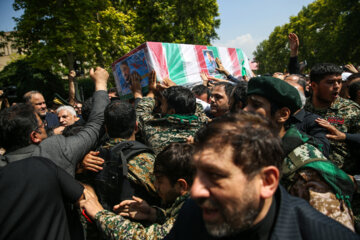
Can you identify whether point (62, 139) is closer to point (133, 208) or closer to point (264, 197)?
point (133, 208)

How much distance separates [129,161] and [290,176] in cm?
126

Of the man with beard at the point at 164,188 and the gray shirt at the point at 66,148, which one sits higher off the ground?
the gray shirt at the point at 66,148

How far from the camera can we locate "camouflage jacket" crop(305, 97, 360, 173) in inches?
97.0

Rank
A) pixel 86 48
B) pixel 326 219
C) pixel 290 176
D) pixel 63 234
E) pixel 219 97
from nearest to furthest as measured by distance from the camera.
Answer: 1. pixel 326 219
2. pixel 290 176
3. pixel 63 234
4. pixel 219 97
5. pixel 86 48

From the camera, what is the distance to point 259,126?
1.15 meters

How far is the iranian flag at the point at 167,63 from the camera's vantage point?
14.9 ft

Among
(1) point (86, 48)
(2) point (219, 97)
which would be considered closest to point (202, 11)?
(1) point (86, 48)

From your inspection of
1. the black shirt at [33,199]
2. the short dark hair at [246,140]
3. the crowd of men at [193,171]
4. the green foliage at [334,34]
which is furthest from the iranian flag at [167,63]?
the green foliage at [334,34]

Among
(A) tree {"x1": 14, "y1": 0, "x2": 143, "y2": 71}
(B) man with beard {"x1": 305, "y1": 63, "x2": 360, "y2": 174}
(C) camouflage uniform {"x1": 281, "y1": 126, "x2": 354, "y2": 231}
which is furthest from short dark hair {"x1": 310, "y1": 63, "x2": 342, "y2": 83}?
(A) tree {"x1": 14, "y1": 0, "x2": 143, "y2": 71}

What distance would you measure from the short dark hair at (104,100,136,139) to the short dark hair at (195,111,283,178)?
121 centimetres

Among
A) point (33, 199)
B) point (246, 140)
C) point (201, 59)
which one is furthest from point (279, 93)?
point (201, 59)

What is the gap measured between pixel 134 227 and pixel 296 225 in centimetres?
103

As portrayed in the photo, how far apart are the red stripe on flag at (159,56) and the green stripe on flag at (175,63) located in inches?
4.8

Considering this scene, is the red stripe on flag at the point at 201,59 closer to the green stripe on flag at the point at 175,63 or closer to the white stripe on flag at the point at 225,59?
the green stripe on flag at the point at 175,63
